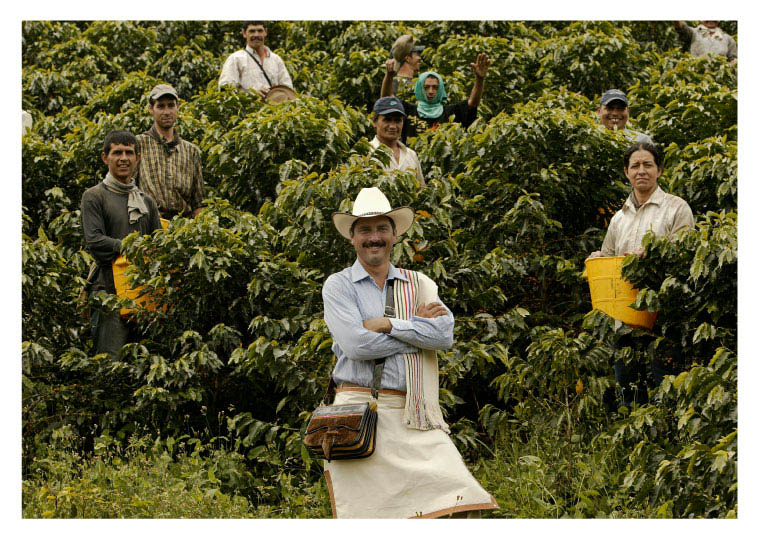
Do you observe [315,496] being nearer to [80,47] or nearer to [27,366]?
[27,366]

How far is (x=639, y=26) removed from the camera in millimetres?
17656

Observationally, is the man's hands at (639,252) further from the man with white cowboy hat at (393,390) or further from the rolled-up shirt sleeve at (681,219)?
the man with white cowboy hat at (393,390)

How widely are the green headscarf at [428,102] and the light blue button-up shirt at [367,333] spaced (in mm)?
5676

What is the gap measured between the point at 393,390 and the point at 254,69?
7.87 meters

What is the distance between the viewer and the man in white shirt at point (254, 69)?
12.2 metres

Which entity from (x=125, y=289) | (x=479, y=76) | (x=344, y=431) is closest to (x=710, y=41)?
(x=479, y=76)

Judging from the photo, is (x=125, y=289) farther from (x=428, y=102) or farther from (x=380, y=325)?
(x=428, y=102)

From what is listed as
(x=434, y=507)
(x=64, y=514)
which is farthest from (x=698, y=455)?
(x=64, y=514)

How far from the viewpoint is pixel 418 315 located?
537 centimetres

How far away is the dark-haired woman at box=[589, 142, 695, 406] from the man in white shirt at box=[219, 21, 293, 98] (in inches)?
234

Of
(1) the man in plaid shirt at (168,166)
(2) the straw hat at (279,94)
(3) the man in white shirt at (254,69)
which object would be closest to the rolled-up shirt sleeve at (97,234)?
(1) the man in plaid shirt at (168,166)

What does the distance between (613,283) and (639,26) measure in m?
12.0

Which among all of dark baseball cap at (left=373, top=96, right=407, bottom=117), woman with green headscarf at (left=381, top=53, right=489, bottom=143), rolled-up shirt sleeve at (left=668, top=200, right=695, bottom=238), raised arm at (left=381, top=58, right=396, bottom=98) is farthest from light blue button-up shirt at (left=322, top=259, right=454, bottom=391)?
woman with green headscarf at (left=381, top=53, right=489, bottom=143)

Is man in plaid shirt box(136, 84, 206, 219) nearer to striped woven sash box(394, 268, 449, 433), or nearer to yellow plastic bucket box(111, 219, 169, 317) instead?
yellow plastic bucket box(111, 219, 169, 317)
